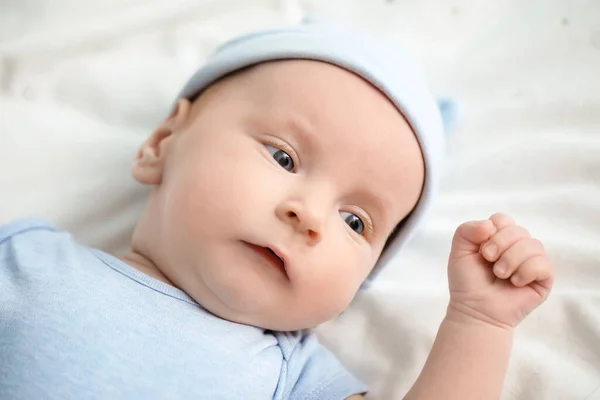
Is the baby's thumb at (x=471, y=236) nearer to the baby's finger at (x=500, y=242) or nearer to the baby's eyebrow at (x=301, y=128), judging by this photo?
the baby's finger at (x=500, y=242)

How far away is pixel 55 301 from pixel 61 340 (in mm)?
60

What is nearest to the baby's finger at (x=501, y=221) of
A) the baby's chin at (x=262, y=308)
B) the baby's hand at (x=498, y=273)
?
the baby's hand at (x=498, y=273)

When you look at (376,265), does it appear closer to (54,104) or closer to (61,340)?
(61,340)

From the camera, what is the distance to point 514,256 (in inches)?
34.7

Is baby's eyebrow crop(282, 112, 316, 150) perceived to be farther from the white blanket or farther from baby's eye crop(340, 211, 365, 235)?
the white blanket

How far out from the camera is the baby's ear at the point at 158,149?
3.44ft

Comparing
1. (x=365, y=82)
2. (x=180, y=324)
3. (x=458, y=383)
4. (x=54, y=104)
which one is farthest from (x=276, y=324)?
(x=54, y=104)

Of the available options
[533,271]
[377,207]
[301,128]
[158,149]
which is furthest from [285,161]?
[533,271]

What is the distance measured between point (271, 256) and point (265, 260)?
0.04ft

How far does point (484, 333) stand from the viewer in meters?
0.90

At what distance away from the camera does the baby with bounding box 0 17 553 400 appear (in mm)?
862

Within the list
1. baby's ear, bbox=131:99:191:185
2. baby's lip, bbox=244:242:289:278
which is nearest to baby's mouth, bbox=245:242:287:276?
baby's lip, bbox=244:242:289:278

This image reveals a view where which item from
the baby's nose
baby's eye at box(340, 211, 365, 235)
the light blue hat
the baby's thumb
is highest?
the light blue hat

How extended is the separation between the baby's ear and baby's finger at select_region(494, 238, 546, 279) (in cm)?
55
